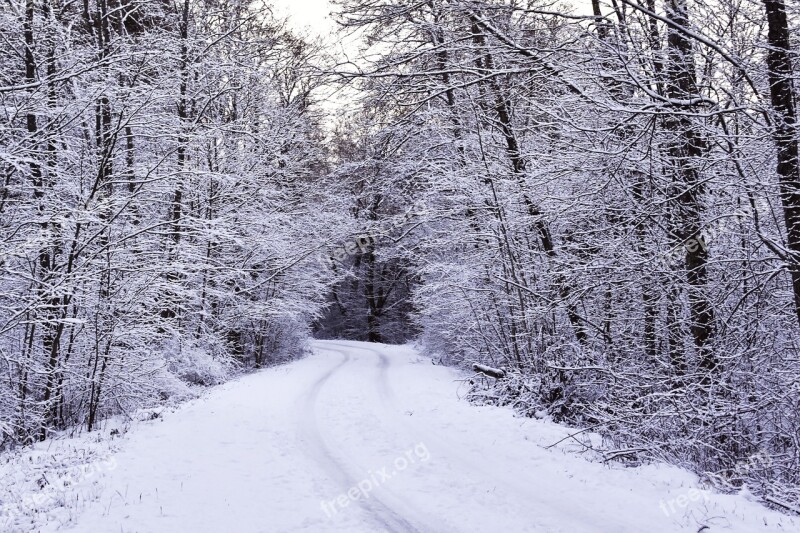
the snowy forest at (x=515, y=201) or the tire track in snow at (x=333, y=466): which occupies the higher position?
the snowy forest at (x=515, y=201)

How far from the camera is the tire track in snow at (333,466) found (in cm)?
518

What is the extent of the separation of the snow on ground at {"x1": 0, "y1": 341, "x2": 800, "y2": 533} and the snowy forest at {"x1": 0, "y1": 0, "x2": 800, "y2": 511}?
2.53 ft


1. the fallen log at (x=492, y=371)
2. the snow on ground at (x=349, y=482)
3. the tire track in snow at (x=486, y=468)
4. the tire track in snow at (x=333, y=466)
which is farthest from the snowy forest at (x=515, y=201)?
the tire track in snow at (x=333, y=466)

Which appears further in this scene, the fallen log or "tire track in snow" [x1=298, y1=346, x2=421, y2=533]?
Answer: the fallen log

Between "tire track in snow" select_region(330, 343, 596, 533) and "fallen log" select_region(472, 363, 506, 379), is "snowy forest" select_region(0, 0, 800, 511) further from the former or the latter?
"tire track in snow" select_region(330, 343, 596, 533)

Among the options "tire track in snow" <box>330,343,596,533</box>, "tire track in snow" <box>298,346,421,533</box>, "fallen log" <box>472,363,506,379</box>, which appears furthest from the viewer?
"fallen log" <box>472,363,506,379</box>

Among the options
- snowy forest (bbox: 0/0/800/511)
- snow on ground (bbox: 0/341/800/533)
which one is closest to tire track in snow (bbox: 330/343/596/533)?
snow on ground (bbox: 0/341/800/533)

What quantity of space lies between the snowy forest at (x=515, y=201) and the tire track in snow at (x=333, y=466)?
330 cm

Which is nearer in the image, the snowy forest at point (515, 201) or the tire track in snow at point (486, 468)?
the tire track in snow at point (486, 468)

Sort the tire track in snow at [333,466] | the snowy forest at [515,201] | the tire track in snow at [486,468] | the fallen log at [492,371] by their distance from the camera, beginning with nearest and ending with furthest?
the tire track in snow at [486,468], the tire track in snow at [333,466], the snowy forest at [515,201], the fallen log at [492,371]

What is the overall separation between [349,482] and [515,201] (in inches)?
241

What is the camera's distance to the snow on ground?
5.12 m

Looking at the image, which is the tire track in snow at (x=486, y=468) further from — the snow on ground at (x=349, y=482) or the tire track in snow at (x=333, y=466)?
the tire track in snow at (x=333, y=466)

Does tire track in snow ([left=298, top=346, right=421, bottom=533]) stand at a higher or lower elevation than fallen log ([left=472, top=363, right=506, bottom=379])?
lower
